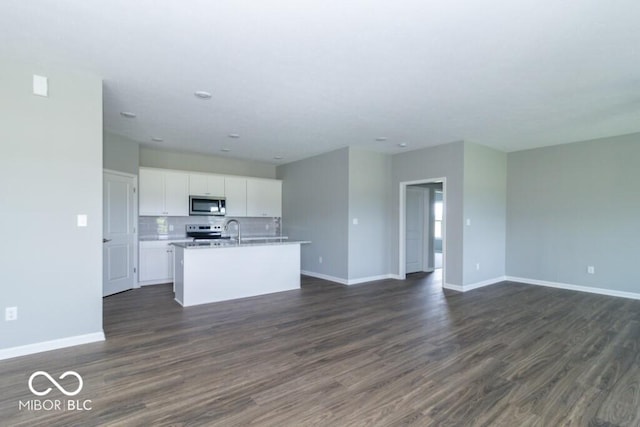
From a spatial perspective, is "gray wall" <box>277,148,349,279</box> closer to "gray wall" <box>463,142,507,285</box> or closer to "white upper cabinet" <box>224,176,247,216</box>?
"white upper cabinet" <box>224,176,247,216</box>

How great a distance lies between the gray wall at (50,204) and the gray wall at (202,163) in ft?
10.9

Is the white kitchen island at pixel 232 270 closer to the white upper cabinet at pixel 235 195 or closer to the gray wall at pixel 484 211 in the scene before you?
the white upper cabinet at pixel 235 195

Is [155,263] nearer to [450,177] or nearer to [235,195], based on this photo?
[235,195]

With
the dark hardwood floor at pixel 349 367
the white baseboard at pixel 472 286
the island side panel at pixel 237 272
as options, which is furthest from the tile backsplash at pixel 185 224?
the white baseboard at pixel 472 286

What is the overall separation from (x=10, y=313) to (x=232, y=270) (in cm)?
251

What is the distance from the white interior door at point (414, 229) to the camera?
24.1 ft

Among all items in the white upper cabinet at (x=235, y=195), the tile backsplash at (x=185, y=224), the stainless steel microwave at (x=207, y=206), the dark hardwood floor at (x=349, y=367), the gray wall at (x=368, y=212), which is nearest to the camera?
the dark hardwood floor at (x=349, y=367)

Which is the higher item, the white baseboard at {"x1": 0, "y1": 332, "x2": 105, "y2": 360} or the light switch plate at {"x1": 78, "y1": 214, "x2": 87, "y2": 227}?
the light switch plate at {"x1": 78, "y1": 214, "x2": 87, "y2": 227}

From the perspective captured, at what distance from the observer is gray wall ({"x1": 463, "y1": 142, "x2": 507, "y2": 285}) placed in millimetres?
5562

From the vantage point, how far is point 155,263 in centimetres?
598

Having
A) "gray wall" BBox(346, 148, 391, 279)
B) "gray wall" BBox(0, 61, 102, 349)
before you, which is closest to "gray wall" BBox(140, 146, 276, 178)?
"gray wall" BBox(346, 148, 391, 279)

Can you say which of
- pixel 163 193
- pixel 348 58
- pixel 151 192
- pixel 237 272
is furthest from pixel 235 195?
pixel 348 58

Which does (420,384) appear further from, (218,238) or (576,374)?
(218,238)

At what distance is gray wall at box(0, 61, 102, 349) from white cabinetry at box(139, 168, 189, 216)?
2.98 metres
